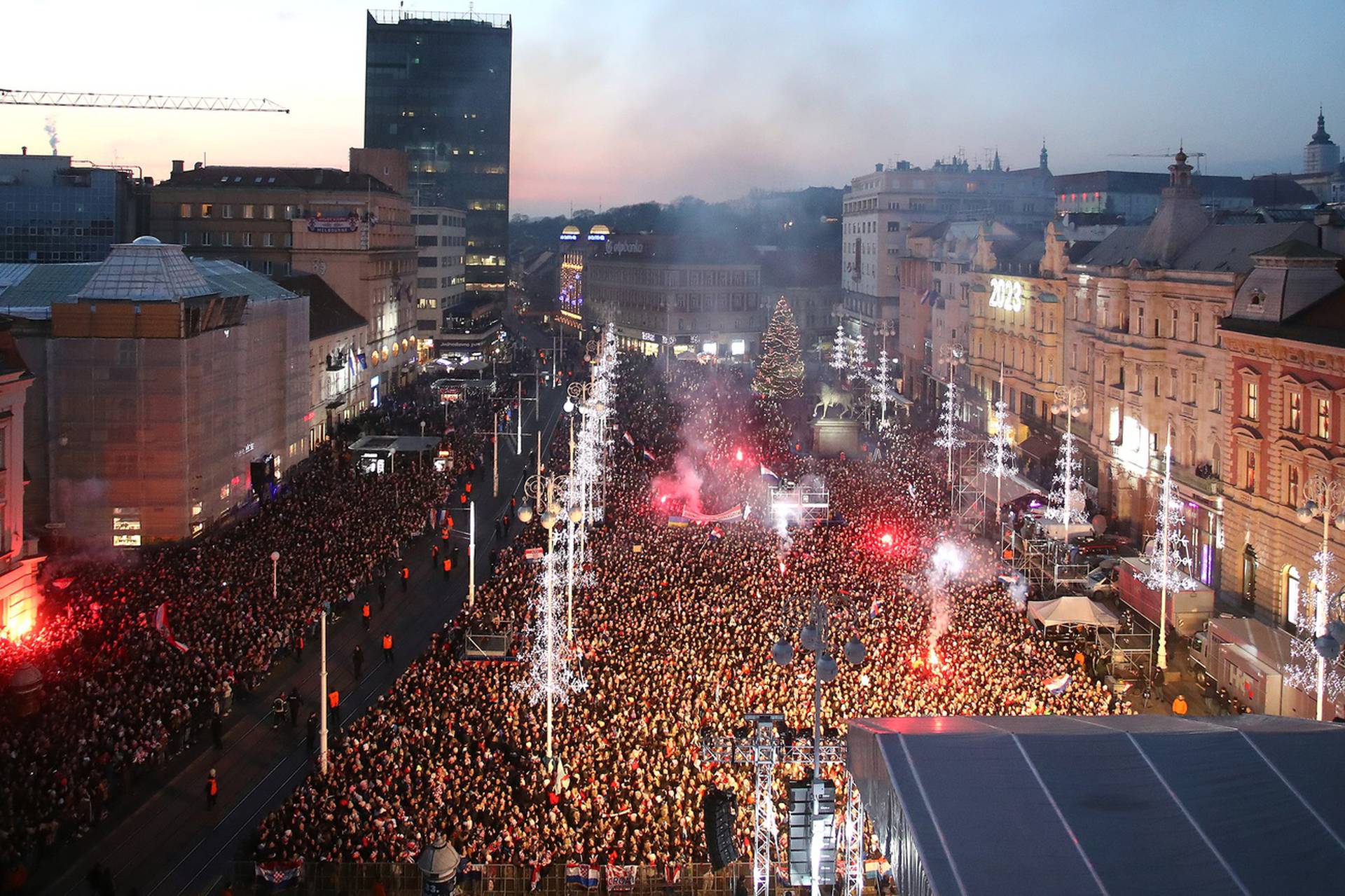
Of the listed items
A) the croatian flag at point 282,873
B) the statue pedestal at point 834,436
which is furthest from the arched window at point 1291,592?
the statue pedestal at point 834,436

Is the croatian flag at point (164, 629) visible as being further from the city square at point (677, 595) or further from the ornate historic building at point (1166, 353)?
the ornate historic building at point (1166, 353)

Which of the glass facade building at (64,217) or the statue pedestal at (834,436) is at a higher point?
the glass facade building at (64,217)

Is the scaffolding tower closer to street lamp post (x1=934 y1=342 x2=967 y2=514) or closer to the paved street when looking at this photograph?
street lamp post (x1=934 y1=342 x2=967 y2=514)

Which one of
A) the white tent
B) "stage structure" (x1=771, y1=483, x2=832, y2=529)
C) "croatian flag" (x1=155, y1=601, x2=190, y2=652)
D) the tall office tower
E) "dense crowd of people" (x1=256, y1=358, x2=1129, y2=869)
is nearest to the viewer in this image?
"dense crowd of people" (x1=256, y1=358, x2=1129, y2=869)

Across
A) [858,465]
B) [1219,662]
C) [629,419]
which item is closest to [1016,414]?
[858,465]

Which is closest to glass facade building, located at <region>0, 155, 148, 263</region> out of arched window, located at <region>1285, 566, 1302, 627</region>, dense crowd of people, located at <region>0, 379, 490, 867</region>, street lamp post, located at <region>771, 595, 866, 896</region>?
dense crowd of people, located at <region>0, 379, 490, 867</region>

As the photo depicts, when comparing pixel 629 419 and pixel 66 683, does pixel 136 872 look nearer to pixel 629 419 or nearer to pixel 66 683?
pixel 66 683

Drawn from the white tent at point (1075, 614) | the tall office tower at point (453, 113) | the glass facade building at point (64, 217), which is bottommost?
the white tent at point (1075, 614)
